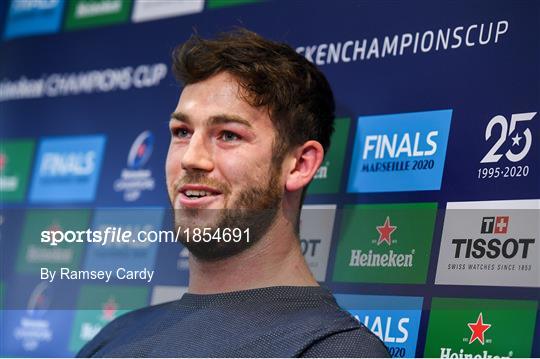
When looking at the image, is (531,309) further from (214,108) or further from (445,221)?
(214,108)

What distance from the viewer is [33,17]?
3.23 m

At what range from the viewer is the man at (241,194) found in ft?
6.61

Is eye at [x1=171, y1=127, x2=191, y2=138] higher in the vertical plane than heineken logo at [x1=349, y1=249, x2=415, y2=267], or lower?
higher

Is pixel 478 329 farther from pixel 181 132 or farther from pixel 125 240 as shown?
pixel 125 240

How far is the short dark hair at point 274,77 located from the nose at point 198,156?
5.2 inches

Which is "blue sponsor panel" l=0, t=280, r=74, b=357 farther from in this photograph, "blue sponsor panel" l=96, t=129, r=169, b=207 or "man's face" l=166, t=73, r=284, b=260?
"man's face" l=166, t=73, r=284, b=260

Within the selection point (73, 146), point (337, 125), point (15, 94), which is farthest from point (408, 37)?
point (15, 94)

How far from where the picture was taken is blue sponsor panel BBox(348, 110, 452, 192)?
215 centimetres

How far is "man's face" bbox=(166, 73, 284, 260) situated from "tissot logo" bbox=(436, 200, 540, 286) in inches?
15.0

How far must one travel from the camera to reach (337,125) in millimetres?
2373

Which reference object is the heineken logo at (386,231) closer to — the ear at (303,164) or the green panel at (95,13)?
the ear at (303,164)

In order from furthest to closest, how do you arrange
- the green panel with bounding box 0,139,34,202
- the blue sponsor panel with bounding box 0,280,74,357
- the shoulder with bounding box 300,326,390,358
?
the green panel with bounding box 0,139,34,202 → the blue sponsor panel with bounding box 0,280,74,357 → the shoulder with bounding box 300,326,390,358

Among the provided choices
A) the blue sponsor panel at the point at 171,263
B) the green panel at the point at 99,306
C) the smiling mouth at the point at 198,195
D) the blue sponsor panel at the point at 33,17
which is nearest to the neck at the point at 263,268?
the smiling mouth at the point at 198,195

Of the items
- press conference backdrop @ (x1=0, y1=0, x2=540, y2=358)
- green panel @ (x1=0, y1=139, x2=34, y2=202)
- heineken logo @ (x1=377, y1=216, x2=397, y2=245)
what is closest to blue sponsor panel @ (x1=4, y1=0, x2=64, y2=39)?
press conference backdrop @ (x1=0, y1=0, x2=540, y2=358)
